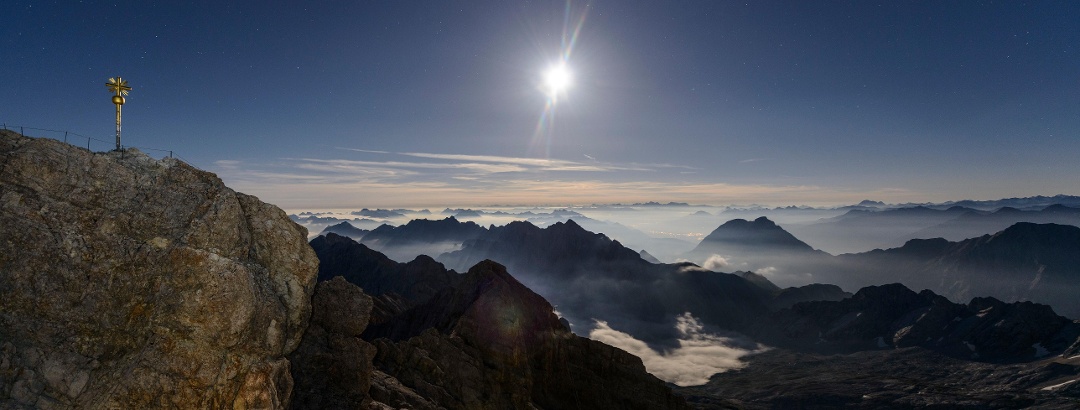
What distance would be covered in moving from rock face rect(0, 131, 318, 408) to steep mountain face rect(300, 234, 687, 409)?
45.3 ft

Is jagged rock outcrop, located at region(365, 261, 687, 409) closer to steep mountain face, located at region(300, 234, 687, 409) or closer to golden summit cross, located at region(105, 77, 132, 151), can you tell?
steep mountain face, located at region(300, 234, 687, 409)

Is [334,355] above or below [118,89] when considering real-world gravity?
below

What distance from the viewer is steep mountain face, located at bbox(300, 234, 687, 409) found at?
4100 centimetres

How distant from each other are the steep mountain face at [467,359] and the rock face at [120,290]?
13.8m

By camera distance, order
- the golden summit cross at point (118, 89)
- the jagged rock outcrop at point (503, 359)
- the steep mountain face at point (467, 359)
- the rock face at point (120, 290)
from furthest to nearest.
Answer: the jagged rock outcrop at point (503, 359) → the steep mountain face at point (467, 359) → the golden summit cross at point (118, 89) → the rock face at point (120, 290)

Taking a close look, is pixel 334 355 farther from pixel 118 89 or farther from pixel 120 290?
pixel 118 89

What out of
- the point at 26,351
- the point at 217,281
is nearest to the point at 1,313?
the point at 26,351

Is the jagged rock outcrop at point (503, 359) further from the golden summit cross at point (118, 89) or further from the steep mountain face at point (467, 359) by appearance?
the golden summit cross at point (118, 89)

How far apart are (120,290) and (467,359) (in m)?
56.0

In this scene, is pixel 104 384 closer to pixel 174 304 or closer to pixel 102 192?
pixel 174 304

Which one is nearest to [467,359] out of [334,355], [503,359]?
[503,359]

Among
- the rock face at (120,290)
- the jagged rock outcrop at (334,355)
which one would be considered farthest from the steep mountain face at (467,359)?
the rock face at (120,290)

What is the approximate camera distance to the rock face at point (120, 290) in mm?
22641

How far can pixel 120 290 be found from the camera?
79.0 feet
